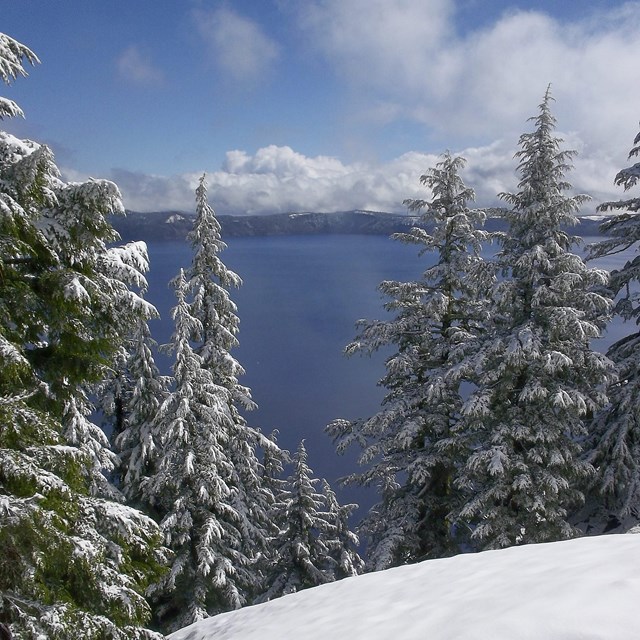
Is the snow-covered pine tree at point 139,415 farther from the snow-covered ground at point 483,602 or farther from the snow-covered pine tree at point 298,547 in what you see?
the snow-covered ground at point 483,602

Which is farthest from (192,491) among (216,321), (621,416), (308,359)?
(308,359)

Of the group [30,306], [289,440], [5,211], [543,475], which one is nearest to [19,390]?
[30,306]

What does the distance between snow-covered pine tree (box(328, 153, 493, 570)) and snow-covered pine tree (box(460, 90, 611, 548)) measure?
0.96m

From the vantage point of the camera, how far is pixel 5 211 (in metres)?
4.49

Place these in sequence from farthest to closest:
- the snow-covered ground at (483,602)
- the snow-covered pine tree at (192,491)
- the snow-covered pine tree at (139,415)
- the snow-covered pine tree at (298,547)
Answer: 1. the snow-covered pine tree at (298,547)
2. the snow-covered pine tree at (139,415)
3. the snow-covered pine tree at (192,491)
4. the snow-covered ground at (483,602)

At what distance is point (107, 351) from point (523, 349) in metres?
8.16

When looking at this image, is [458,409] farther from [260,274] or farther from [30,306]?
[260,274]

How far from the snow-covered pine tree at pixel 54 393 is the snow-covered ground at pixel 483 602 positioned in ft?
7.23

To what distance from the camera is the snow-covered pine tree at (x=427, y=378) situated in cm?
1164

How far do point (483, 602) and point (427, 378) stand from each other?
8410 mm

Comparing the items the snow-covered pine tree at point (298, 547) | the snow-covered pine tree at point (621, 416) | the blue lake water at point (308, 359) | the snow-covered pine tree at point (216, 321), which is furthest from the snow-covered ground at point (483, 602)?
the blue lake water at point (308, 359)

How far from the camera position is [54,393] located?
5750 mm

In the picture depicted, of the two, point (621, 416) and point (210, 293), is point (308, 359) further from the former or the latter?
point (621, 416)

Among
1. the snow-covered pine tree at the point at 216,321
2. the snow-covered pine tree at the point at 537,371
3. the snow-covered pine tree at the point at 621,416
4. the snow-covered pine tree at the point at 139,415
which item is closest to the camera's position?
the snow-covered pine tree at the point at 537,371
